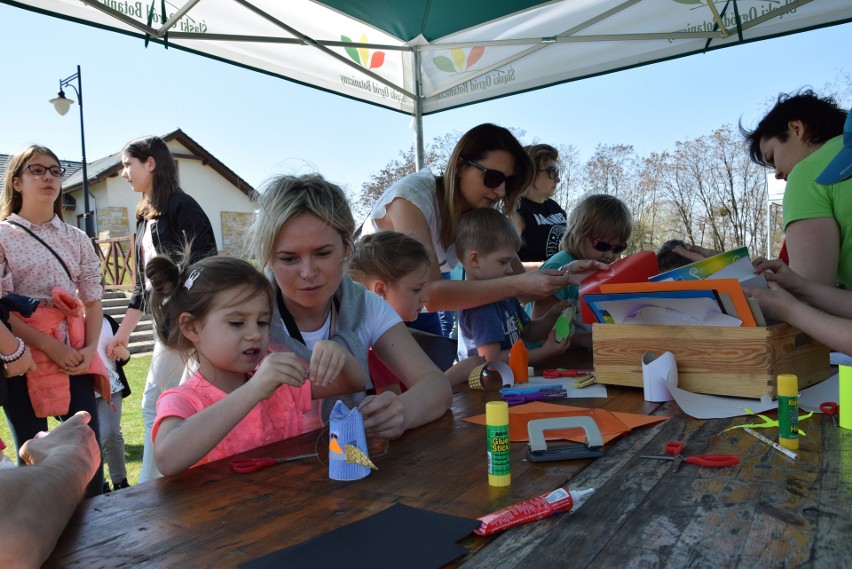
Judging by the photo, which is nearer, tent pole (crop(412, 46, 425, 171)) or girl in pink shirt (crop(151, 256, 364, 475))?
girl in pink shirt (crop(151, 256, 364, 475))

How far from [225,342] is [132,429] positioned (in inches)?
168

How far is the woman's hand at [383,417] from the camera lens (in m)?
1.38

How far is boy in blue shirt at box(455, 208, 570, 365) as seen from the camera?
8.21ft

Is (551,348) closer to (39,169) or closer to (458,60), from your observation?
(39,169)

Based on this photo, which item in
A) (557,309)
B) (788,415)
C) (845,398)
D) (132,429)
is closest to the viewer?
(788,415)

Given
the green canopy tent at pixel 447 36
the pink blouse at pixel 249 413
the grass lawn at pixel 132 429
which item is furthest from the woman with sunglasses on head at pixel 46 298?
the pink blouse at pixel 249 413

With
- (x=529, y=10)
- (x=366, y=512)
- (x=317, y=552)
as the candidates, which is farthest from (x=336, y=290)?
(x=529, y=10)

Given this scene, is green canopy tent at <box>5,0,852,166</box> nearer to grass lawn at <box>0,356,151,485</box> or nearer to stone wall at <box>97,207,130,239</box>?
grass lawn at <box>0,356,151,485</box>

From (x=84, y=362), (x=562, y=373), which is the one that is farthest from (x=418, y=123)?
(x=562, y=373)

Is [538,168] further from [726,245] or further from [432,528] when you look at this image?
[726,245]

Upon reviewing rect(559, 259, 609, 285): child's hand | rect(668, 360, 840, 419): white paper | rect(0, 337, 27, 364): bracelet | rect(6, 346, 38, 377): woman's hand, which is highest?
rect(559, 259, 609, 285): child's hand

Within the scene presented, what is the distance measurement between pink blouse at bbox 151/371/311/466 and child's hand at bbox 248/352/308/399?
0.70ft

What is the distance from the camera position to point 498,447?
40.9 inches

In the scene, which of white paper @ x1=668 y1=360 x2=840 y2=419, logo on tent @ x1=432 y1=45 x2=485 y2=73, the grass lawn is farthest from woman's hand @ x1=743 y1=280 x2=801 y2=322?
the grass lawn
